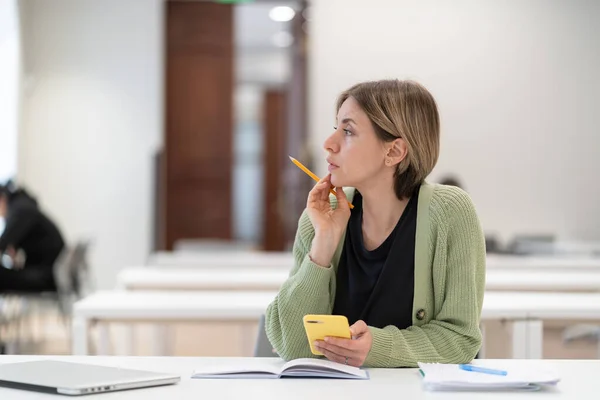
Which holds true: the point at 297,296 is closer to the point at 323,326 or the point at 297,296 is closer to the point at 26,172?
the point at 323,326

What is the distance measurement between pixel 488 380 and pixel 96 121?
7387 mm

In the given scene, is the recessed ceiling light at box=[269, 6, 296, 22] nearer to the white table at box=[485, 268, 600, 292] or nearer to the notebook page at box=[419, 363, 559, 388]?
the white table at box=[485, 268, 600, 292]

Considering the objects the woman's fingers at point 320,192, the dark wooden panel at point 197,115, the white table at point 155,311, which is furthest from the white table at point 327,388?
the dark wooden panel at point 197,115

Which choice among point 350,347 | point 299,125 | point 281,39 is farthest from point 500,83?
point 281,39

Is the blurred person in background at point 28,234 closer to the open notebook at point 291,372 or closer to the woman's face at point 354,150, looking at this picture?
the woman's face at point 354,150

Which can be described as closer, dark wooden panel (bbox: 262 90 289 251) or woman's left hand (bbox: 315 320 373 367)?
woman's left hand (bbox: 315 320 373 367)

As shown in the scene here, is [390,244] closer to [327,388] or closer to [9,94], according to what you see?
[327,388]

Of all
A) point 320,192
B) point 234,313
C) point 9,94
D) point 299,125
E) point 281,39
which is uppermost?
point 281,39

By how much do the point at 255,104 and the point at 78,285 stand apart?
11074 millimetres

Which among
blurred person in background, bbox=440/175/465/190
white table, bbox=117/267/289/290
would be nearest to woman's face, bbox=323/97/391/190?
white table, bbox=117/267/289/290

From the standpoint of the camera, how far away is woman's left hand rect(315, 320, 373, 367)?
6.31 feet

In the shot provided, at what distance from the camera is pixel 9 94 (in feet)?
27.3

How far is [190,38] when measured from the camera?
9.09 metres

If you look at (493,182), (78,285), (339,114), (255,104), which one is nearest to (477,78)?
(493,182)
